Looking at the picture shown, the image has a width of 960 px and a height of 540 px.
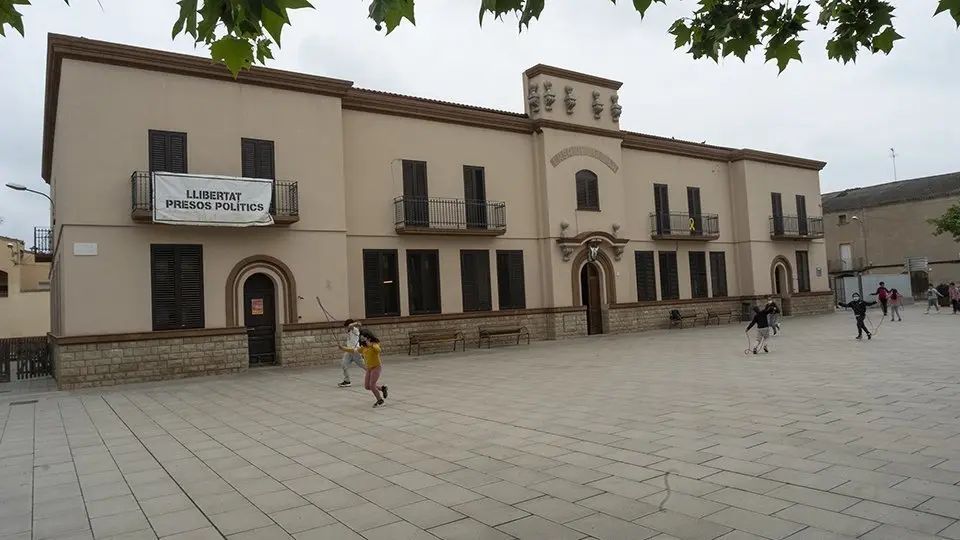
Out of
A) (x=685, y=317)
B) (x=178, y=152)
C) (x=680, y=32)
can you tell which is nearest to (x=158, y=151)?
(x=178, y=152)

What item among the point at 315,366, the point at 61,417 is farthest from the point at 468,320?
the point at 61,417

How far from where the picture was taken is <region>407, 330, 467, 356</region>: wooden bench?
19.2 m

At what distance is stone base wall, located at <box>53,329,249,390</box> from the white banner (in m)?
2.91

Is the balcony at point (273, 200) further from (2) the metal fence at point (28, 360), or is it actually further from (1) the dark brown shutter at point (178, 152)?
(2) the metal fence at point (28, 360)

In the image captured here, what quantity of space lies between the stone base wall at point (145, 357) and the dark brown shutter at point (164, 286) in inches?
13.2

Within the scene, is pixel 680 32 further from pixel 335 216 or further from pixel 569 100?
pixel 569 100

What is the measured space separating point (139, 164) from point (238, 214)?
2595mm

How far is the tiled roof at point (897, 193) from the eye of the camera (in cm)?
4512

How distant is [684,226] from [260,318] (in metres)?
18.9

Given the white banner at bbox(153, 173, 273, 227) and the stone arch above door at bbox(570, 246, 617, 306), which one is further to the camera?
the stone arch above door at bbox(570, 246, 617, 306)

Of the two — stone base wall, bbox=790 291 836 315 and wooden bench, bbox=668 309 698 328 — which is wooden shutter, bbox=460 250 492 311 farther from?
stone base wall, bbox=790 291 836 315

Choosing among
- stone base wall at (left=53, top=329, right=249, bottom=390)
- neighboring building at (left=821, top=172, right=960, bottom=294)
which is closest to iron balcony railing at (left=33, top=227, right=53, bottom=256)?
stone base wall at (left=53, top=329, right=249, bottom=390)

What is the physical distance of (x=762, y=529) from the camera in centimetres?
423

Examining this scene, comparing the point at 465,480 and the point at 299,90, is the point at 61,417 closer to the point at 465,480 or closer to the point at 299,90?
the point at 465,480
